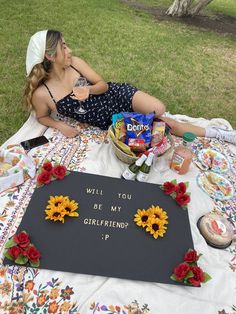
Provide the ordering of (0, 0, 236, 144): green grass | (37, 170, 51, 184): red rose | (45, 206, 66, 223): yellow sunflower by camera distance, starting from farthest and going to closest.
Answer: (0, 0, 236, 144): green grass, (37, 170, 51, 184): red rose, (45, 206, 66, 223): yellow sunflower

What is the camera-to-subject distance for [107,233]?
178 centimetres

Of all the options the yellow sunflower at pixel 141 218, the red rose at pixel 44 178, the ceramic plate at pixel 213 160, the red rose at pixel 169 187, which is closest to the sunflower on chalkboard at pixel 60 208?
the red rose at pixel 44 178

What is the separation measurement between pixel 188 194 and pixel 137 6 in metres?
6.05

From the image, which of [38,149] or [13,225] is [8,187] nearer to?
[13,225]

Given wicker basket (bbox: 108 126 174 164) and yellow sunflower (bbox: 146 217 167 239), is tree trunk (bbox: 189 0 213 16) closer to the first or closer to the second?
wicker basket (bbox: 108 126 174 164)

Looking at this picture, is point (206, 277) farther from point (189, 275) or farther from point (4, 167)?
point (4, 167)

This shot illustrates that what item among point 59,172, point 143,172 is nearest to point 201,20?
point 143,172

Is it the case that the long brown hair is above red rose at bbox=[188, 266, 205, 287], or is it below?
above

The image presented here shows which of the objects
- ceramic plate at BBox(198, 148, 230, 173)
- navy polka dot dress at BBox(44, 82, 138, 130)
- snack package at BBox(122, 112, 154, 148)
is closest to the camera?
snack package at BBox(122, 112, 154, 148)

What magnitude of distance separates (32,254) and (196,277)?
35.5 inches

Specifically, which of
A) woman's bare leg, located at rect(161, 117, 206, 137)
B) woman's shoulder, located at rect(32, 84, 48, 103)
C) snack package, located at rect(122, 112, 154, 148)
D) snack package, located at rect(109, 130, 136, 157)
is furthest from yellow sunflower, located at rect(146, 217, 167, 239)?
woman's shoulder, located at rect(32, 84, 48, 103)

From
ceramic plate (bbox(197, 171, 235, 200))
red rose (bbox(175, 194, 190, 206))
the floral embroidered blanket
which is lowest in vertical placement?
the floral embroidered blanket

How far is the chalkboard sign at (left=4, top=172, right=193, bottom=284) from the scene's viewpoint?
1.64 meters

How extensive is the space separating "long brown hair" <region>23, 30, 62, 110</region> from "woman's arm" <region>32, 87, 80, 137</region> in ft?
0.20
